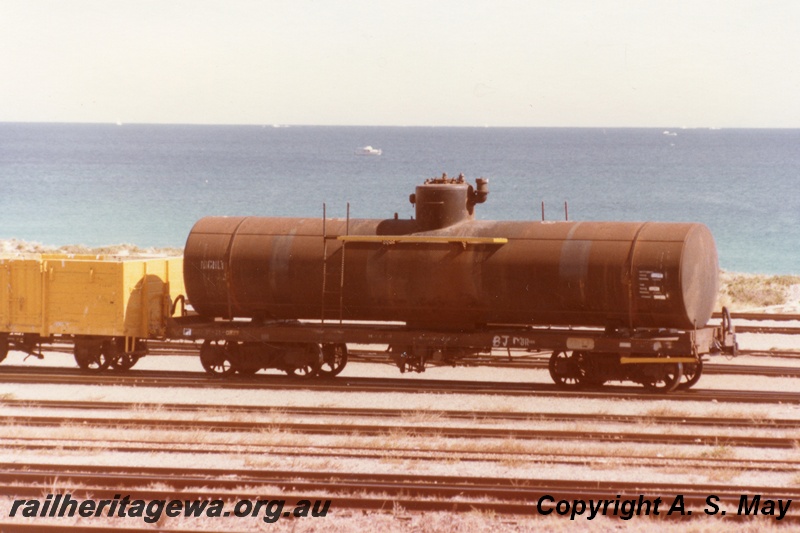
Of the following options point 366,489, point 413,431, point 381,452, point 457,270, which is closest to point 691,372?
point 457,270

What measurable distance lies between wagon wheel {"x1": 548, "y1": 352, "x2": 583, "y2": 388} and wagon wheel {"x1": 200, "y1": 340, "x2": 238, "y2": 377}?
6.95 meters

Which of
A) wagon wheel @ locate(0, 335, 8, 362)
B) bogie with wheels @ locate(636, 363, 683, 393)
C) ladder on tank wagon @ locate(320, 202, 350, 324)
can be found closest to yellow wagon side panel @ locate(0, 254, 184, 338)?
wagon wheel @ locate(0, 335, 8, 362)

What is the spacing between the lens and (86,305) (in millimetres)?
22516

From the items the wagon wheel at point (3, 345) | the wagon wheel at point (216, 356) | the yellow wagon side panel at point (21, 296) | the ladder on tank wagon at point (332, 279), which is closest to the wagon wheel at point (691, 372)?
the ladder on tank wagon at point (332, 279)

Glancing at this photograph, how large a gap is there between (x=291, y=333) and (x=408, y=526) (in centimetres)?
1052

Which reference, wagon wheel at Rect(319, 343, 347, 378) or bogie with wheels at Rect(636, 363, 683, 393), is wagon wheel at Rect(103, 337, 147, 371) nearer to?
wagon wheel at Rect(319, 343, 347, 378)

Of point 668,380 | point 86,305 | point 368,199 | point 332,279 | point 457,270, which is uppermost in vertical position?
point 368,199

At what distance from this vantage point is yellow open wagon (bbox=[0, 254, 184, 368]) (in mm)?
22375

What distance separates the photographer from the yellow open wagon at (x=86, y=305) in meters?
22.4

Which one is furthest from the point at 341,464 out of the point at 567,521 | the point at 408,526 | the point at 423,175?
the point at 423,175

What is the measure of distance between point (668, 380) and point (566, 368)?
2041 millimetres

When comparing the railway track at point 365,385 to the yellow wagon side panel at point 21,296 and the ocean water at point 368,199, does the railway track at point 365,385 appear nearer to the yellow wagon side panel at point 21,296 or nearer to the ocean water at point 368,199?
the yellow wagon side panel at point 21,296

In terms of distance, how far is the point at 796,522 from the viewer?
11250mm

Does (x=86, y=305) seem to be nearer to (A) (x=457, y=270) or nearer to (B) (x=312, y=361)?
(B) (x=312, y=361)
